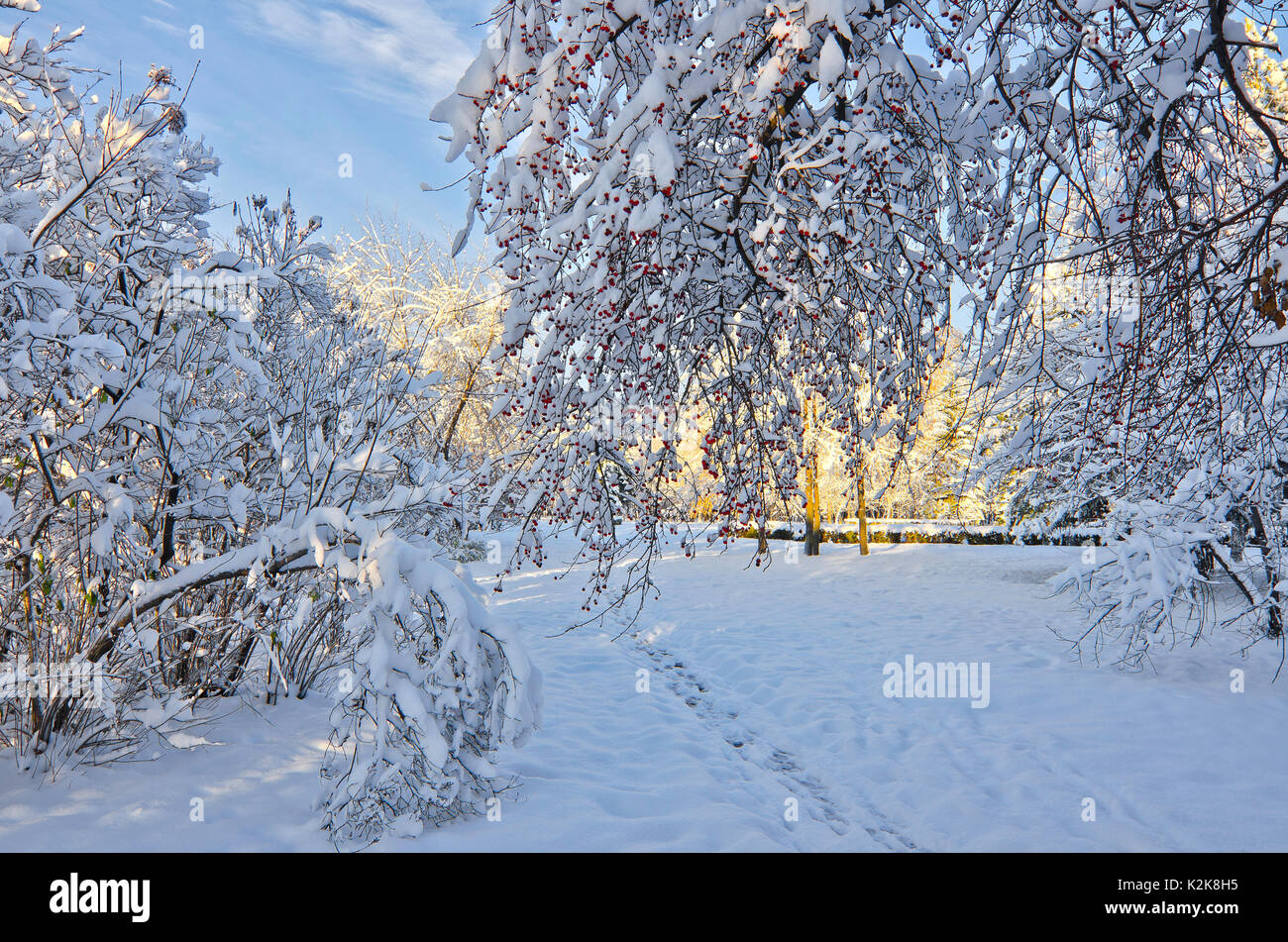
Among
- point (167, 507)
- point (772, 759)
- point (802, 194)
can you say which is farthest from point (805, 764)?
point (167, 507)

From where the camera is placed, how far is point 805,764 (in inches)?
217

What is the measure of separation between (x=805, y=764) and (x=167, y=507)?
496cm

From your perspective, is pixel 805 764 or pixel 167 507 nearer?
pixel 167 507

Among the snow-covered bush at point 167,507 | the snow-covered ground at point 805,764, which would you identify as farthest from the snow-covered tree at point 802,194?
the snow-covered ground at point 805,764

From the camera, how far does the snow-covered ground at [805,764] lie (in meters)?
3.84

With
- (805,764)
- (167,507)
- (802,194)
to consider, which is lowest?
(805,764)

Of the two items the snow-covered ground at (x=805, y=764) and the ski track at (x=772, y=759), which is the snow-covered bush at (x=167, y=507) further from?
the ski track at (x=772, y=759)

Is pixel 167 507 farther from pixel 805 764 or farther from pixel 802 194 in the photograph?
pixel 805 764

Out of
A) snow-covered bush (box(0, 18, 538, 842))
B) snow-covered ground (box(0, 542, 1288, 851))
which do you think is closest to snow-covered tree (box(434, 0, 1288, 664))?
snow-covered bush (box(0, 18, 538, 842))

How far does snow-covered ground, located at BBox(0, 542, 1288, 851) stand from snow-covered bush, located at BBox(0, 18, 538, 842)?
0.54 m

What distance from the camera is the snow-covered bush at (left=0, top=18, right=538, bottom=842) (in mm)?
3254
